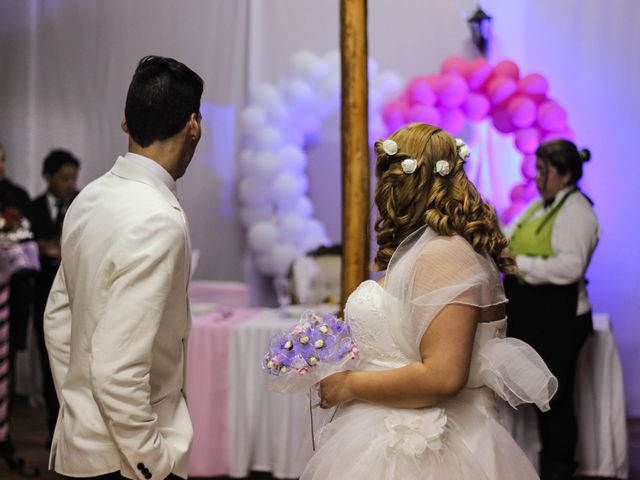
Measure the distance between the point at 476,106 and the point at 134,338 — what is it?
420cm

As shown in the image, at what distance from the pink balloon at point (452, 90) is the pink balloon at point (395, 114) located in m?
0.25

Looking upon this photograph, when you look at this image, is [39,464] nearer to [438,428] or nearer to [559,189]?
[559,189]

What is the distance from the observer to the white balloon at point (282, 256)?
6199 mm

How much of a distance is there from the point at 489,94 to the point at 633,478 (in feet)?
7.73

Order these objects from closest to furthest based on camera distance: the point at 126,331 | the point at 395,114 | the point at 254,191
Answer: the point at 126,331 < the point at 395,114 < the point at 254,191

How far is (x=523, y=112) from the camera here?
5.32 meters

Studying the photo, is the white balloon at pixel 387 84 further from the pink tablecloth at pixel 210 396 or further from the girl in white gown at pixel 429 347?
the girl in white gown at pixel 429 347

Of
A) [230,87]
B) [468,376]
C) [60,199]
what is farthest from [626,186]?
[468,376]

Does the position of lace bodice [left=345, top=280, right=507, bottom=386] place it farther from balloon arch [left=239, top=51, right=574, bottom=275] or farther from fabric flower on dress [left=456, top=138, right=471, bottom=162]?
balloon arch [left=239, top=51, right=574, bottom=275]

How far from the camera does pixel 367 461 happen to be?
1.92 meters

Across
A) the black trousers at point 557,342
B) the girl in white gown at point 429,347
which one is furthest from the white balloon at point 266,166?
the girl in white gown at point 429,347

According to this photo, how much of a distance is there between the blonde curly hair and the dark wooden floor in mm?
2638

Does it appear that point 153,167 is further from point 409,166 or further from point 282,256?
point 282,256

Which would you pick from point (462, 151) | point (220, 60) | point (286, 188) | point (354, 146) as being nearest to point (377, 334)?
point (462, 151)
